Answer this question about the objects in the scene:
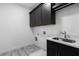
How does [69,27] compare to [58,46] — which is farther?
[69,27]

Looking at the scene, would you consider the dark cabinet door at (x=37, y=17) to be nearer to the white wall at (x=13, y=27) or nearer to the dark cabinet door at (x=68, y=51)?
the white wall at (x=13, y=27)

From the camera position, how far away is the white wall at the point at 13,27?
269 centimetres

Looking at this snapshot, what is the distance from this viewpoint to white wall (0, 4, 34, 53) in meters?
2.69

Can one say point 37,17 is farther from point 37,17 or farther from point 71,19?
point 71,19

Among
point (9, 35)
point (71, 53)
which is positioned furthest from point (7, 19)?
point (71, 53)

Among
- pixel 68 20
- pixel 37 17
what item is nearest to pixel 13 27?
pixel 37 17

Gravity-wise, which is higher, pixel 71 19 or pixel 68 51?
pixel 71 19

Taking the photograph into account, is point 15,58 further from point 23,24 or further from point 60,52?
point 23,24

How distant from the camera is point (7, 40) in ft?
9.22

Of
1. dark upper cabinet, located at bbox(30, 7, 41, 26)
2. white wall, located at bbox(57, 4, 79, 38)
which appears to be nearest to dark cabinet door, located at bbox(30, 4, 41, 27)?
dark upper cabinet, located at bbox(30, 7, 41, 26)

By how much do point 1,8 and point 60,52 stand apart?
10.7 feet

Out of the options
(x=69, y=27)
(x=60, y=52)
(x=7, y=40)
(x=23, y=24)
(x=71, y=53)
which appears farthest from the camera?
(x=23, y=24)

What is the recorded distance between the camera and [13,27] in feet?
9.92

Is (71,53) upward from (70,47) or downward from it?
downward
